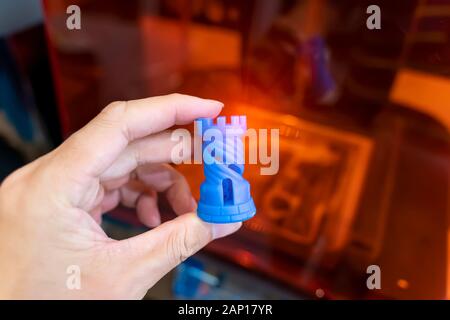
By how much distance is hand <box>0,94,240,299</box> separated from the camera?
0.43 meters

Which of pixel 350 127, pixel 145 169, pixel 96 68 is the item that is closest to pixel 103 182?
pixel 145 169

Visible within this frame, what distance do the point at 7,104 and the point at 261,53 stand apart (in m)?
0.58

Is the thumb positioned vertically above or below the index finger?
below

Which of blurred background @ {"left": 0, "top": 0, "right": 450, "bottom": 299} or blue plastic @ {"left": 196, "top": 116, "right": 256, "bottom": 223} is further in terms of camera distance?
blurred background @ {"left": 0, "top": 0, "right": 450, "bottom": 299}

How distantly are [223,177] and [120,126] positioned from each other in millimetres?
136

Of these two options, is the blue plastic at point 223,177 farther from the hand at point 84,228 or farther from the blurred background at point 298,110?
the blurred background at point 298,110

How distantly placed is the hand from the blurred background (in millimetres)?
129

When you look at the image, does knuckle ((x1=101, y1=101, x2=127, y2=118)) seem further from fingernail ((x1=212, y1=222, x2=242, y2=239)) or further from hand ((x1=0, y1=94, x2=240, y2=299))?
fingernail ((x1=212, y1=222, x2=242, y2=239))

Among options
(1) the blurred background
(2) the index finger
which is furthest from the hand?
(1) the blurred background

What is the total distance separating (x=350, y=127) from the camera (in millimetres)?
855

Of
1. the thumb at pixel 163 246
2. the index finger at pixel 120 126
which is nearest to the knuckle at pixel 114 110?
the index finger at pixel 120 126

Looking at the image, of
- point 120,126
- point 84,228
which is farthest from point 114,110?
point 84,228

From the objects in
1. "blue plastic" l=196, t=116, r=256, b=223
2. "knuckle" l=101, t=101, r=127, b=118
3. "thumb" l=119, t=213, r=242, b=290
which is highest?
"knuckle" l=101, t=101, r=127, b=118
